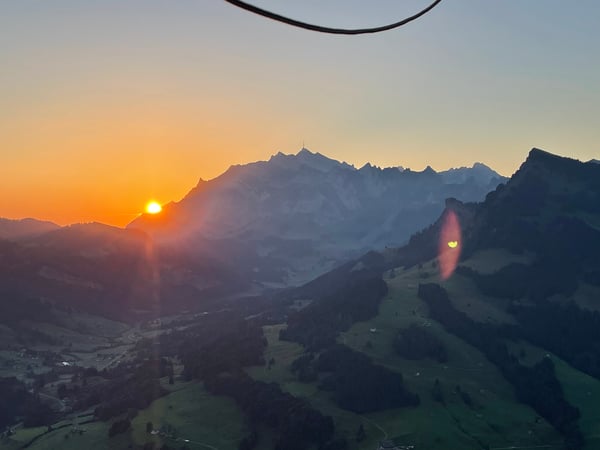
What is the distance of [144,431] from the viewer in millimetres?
199125

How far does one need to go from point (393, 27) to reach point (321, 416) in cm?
19611

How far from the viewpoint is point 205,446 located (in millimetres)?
182750

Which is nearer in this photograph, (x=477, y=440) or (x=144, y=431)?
(x=477, y=440)

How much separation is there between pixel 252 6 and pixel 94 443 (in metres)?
215

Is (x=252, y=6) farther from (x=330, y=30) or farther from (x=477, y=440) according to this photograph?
(x=477, y=440)

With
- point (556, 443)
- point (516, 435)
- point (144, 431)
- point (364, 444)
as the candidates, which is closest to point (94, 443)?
point (144, 431)

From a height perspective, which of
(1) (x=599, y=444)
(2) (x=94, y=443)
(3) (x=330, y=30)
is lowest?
(1) (x=599, y=444)

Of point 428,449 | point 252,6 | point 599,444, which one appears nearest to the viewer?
point 252,6

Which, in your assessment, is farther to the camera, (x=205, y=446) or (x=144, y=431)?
(x=144, y=431)

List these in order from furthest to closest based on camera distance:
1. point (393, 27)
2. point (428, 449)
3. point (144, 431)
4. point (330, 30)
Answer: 1. point (144, 431)
2. point (428, 449)
3. point (393, 27)
4. point (330, 30)

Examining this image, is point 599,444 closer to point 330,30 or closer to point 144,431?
point 144,431

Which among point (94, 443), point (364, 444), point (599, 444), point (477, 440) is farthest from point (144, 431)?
point (599, 444)

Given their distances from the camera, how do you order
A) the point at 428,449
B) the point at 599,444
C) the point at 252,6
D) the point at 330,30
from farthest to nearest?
the point at 599,444 < the point at 428,449 < the point at 330,30 < the point at 252,6

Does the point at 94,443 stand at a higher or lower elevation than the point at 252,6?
lower
